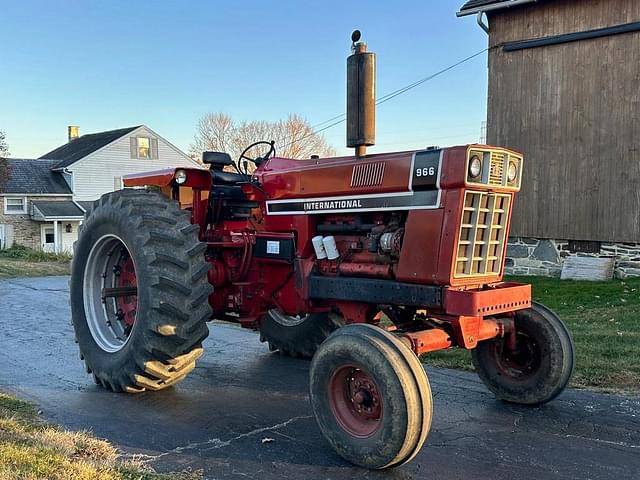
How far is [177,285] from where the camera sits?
189 inches

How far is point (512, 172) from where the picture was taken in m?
4.38

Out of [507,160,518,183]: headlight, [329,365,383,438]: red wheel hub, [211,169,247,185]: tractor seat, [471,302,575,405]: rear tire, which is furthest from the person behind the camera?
[211,169,247,185]: tractor seat

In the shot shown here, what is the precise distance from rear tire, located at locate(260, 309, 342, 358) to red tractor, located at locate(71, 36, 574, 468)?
0.03 meters

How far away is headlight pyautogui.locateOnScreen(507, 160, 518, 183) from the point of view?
14.3 feet

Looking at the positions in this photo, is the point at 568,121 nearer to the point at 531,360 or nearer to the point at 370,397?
the point at 531,360

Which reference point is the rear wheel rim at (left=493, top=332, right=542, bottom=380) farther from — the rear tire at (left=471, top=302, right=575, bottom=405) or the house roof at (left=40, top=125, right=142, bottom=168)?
the house roof at (left=40, top=125, right=142, bottom=168)

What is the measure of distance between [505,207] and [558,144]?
8.81 metres

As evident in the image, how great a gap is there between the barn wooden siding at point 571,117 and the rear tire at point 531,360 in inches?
309

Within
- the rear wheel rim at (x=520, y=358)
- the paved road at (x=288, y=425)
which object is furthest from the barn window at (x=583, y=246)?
the rear wheel rim at (x=520, y=358)

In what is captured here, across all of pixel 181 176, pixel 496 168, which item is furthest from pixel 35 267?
pixel 496 168

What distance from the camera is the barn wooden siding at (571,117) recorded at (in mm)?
11625

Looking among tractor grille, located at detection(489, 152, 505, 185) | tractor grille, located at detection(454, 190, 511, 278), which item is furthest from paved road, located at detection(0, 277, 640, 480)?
tractor grille, located at detection(489, 152, 505, 185)

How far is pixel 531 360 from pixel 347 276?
1.57m

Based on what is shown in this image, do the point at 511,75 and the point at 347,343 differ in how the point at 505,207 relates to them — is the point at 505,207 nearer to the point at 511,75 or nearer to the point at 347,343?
the point at 347,343
